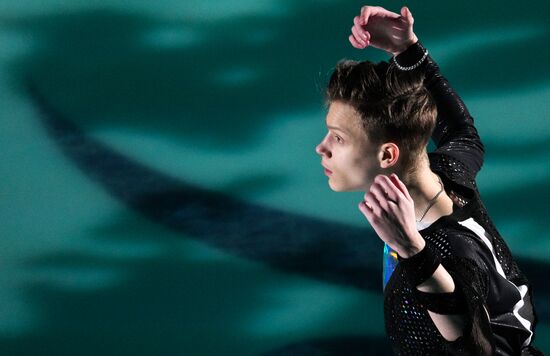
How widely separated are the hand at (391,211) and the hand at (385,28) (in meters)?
0.58

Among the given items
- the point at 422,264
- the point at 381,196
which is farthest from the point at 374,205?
the point at 422,264

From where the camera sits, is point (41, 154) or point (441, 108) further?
point (41, 154)

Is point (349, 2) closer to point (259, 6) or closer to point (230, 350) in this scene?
point (259, 6)

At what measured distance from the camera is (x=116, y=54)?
11.2 feet

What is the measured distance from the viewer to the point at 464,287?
1535 millimetres

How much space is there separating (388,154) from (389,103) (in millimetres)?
98

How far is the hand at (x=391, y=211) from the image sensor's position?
1.45 m

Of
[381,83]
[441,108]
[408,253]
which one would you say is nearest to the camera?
[408,253]

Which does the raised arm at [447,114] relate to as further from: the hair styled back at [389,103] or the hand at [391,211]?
the hand at [391,211]

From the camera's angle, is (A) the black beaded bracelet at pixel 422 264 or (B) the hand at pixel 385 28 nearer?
(A) the black beaded bracelet at pixel 422 264

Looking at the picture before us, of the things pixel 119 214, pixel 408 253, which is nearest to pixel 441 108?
pixel 408 253

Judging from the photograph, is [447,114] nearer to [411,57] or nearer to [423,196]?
[411,57]

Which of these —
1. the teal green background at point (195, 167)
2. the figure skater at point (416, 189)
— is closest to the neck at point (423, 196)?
the figure skater at point (416, 189)

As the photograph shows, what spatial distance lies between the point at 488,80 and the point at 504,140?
0.70 feet
